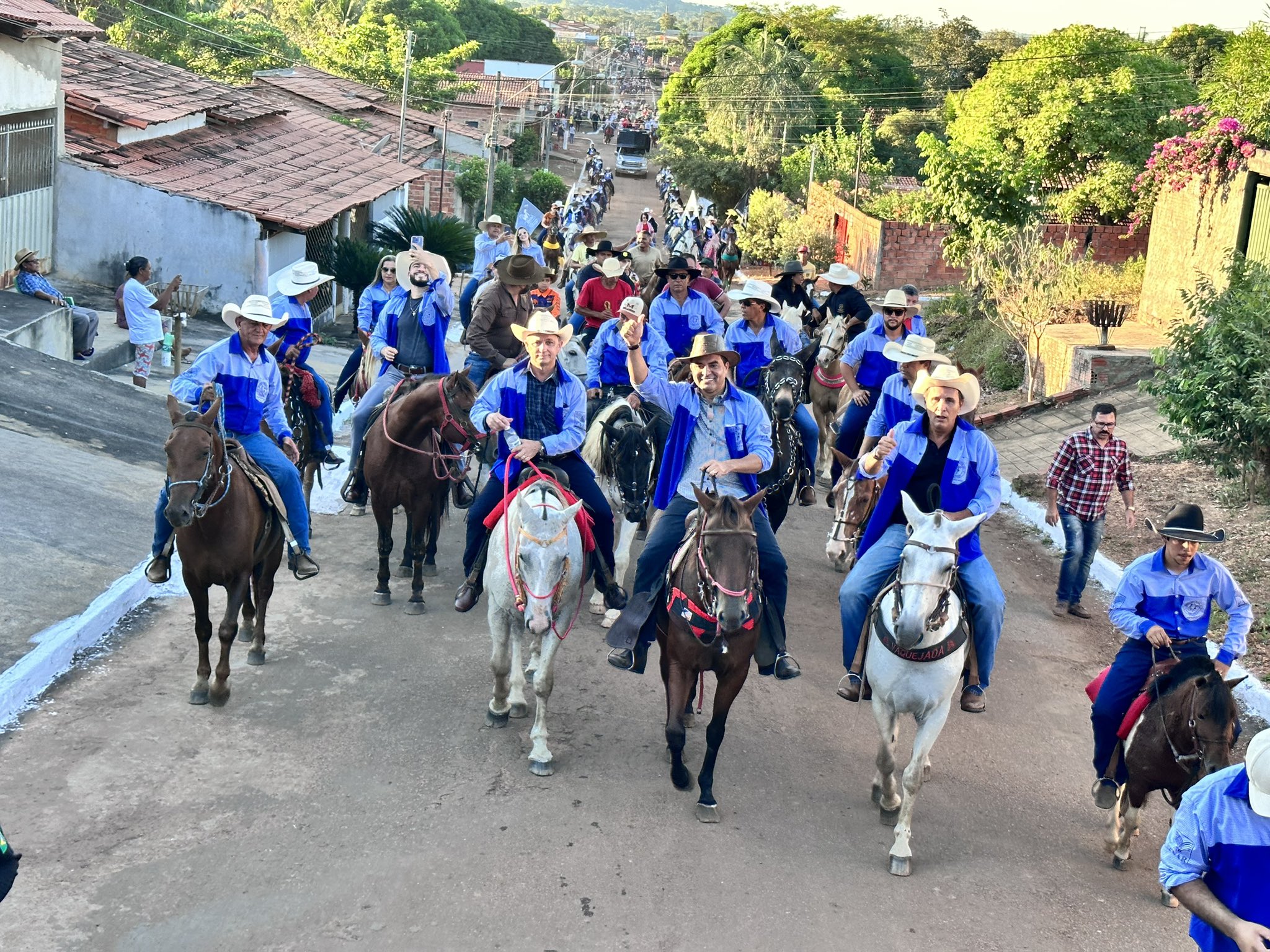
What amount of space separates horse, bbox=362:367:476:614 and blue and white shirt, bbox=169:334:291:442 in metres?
1.41

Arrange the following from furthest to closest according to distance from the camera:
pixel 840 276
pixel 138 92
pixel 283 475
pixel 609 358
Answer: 1. pixel 138 92
2. pixel 840 276
3. pixel 609 358
4. pixel 283 475

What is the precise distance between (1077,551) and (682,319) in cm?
413

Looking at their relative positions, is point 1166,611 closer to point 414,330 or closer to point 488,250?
point 414,330

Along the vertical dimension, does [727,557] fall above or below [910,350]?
below

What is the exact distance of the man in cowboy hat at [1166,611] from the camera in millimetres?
7258


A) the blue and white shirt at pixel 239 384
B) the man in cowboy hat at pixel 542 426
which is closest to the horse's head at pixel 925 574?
the man in cowboy hat at pixel 542 426

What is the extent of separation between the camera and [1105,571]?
1297cm

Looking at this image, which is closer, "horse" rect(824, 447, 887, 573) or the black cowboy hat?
"horse" rect(824, 447, 887, 573)

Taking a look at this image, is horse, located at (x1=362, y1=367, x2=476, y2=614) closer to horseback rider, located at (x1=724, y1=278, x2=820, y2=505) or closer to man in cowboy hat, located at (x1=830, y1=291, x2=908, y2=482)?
horseback rider, located at (x1=724, y1=278, x2=820, y2=505)

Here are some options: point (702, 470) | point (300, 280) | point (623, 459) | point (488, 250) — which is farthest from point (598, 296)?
point (702, 470)

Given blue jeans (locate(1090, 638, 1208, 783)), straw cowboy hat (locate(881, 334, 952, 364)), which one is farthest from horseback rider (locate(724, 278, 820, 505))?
blue jeans (locate(1090, 638, 1208, 783))

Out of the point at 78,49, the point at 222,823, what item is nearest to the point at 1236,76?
the point at 78,49

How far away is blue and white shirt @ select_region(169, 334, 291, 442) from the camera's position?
8703mm

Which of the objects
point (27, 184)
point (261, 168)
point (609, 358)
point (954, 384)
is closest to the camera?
point (954, 384)
